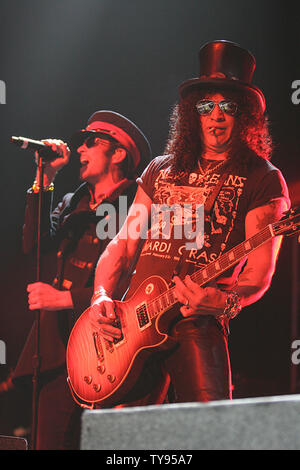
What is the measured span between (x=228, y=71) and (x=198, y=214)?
0.80m

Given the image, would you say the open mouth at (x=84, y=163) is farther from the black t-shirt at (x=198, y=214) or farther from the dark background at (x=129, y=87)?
the black t-shirt at (x=198, y=214)

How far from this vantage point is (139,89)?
356 cm

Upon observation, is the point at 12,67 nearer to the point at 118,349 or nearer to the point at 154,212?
the point at 154,212

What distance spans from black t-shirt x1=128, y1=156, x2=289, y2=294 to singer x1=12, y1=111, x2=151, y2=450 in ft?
1.85

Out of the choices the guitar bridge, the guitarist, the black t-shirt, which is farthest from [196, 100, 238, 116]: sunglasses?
the guitar bridge

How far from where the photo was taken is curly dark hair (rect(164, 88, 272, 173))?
9.04 ft

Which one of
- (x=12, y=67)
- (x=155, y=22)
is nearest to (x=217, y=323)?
(x=155, y=22)

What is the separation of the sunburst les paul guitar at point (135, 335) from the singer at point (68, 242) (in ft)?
1.59

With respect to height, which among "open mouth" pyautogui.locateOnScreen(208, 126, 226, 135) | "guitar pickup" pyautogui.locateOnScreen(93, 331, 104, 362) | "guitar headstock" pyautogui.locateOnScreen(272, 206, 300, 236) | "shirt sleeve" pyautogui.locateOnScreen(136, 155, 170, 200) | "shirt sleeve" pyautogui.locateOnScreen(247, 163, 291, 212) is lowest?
"guitar pickup" pyautogui.locateOnScreen(93, 331, 104, 362)

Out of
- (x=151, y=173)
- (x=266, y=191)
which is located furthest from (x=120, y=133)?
(x=266, y=191)

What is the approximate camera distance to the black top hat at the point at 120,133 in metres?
3.37

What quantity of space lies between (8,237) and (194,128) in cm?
160

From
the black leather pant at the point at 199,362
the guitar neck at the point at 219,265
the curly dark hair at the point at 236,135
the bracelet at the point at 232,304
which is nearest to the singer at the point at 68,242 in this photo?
the curly dark hair at the point at 236,135

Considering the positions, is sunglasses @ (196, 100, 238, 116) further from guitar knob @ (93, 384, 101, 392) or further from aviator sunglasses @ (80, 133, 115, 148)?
guitar knob @ (93, 384, 101, 392)
